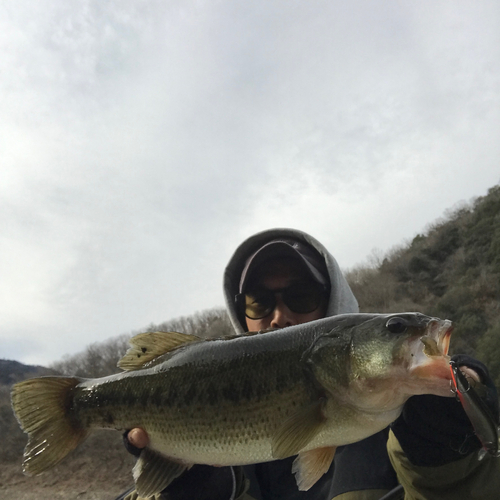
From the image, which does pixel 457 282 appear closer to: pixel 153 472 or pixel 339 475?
pixel 339 475

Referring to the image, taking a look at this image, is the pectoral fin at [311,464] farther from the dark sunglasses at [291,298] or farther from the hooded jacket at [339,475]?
the dark sunglasses at [291,298]

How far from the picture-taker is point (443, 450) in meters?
2.02

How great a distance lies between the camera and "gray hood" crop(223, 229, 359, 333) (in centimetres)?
375

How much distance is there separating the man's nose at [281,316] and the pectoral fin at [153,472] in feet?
5.11

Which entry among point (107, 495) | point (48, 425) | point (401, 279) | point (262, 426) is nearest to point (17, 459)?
point (107, 495)

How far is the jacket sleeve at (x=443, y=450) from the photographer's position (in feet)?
6.28

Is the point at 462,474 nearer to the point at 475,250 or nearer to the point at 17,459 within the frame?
the point at 17,459

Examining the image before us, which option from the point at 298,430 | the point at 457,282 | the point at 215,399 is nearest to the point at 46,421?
the point at 215,399

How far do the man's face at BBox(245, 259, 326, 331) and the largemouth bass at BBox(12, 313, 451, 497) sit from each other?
133 cm

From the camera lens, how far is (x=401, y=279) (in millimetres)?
33594

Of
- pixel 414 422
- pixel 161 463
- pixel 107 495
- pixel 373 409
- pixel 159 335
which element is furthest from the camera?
pixel 107 495

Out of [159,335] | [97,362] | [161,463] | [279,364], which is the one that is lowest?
[161,463]

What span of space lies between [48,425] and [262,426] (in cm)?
153

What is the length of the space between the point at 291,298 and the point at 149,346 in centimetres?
158
